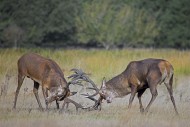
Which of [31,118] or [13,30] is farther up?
[13,30]

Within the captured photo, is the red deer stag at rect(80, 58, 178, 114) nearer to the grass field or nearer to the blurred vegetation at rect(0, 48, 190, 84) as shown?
the grass field

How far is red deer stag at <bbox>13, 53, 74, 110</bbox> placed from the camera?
15.0m

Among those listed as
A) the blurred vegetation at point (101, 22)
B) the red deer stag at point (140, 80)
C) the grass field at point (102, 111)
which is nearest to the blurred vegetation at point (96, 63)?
the grass field at point (102, 111)

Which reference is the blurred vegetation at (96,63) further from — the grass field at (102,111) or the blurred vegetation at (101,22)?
the blurred vegetation at (101,22)

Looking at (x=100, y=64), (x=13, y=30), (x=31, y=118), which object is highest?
(x=13, y=30)

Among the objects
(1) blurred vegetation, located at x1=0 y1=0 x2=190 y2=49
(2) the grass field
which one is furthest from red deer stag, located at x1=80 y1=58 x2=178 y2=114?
(1) blurred vegetation, located at x1=0 y1=0 x2=190 y2=49

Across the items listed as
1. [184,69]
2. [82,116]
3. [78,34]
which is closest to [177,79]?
[184,69]

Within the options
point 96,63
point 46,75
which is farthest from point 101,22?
point 46,75

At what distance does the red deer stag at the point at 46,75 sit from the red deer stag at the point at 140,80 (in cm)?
81

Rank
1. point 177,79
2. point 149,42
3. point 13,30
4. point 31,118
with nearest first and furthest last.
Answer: point 31,118 < point 177,79 < point 13,30 < point 149,42

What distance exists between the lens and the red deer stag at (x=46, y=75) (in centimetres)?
1497

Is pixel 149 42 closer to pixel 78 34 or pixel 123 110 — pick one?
pixel 78 34

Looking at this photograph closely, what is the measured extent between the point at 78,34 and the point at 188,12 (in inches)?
419

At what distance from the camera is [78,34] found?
219 feet
